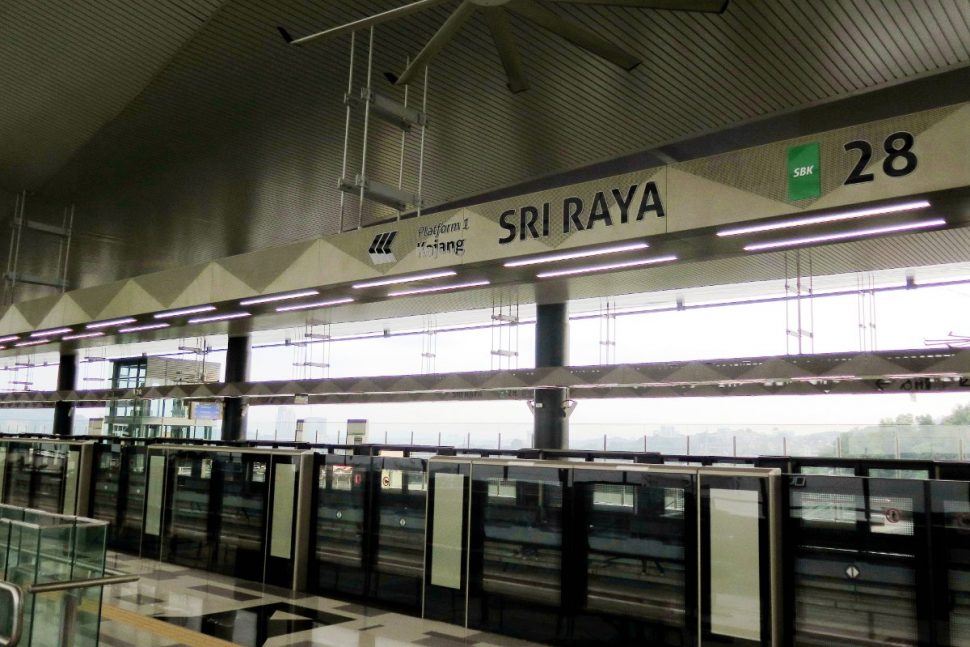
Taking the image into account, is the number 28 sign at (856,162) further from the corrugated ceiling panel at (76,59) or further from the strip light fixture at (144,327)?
the strip light fixture at (144,327)

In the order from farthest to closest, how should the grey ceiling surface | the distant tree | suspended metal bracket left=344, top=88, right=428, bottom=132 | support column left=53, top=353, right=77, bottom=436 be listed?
support column left=53, top=353, right=77, bottom=436
the distant tree
the grey ceiling surface
suspended metal bracket left=344, top=88, right=428, bottom=132

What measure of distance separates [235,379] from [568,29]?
21.9 metres

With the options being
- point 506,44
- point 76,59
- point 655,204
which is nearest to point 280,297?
point 506,44

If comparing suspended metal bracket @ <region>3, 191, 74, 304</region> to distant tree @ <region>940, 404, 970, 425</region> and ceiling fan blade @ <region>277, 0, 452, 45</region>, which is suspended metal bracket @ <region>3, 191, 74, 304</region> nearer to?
ceiling fan blade @ <region>277, 0, 452, 45</region>

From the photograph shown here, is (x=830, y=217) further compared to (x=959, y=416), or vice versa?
(x=959, y=416)

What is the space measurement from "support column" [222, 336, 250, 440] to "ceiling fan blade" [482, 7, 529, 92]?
1958cm

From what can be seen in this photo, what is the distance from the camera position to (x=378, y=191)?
6668 mm

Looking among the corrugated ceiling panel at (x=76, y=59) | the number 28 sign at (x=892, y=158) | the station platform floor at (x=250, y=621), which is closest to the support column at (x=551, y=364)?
the station platform floor at (x=250, y=621)

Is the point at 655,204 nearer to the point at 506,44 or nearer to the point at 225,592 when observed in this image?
the point at 506,44

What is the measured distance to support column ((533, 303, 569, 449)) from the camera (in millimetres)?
17703

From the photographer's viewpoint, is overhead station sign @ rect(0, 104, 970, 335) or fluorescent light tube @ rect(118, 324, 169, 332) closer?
overhead station sign @ rect(0, 104, 970, 335)

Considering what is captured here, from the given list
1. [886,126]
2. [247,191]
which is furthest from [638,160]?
[886,126]

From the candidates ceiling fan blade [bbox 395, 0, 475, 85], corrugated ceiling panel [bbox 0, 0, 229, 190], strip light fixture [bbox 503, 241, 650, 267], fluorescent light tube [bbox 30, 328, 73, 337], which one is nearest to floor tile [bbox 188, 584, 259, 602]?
fluorescent light tube [bbox 30, 328, 73, 337]

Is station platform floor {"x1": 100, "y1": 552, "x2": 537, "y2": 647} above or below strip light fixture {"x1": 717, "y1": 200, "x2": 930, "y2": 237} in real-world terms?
below
